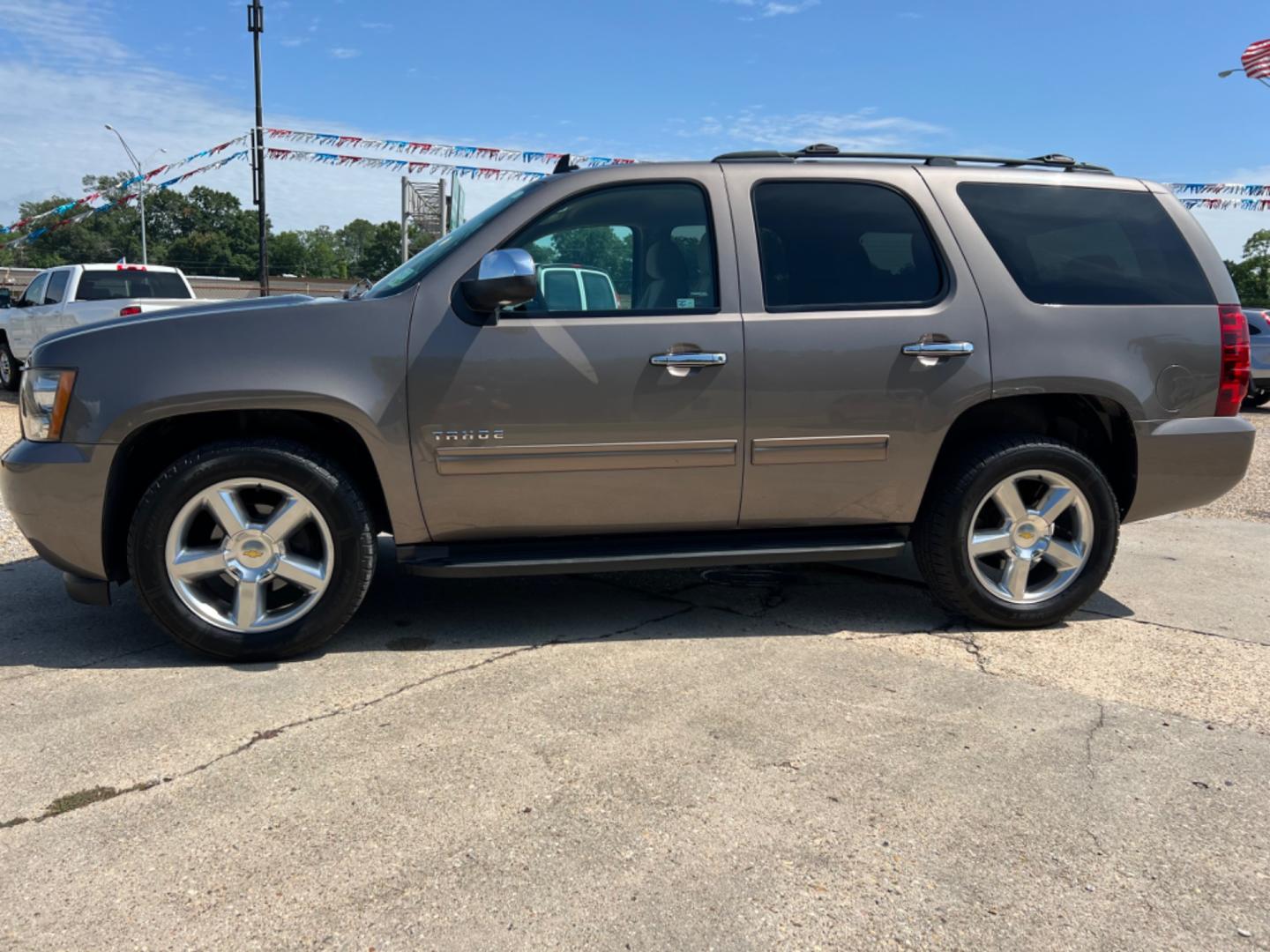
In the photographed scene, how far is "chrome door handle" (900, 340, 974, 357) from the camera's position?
12.1ft

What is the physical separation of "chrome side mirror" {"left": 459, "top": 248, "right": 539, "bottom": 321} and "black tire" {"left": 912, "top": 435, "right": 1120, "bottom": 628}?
1898mm

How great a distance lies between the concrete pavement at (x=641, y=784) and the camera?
205 centimetres

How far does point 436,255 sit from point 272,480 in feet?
3.51

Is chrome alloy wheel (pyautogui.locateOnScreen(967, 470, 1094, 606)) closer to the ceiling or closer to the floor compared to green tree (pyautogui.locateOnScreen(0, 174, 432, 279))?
closer to the floor

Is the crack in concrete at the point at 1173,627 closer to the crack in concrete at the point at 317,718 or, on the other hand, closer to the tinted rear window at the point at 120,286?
the crack in concrete at the point at 317,718

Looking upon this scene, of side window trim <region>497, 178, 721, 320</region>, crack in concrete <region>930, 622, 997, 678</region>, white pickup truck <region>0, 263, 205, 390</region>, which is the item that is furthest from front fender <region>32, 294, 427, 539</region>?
white pickup truck <region>0, 263, 205, 390</region>

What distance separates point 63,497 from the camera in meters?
3.34

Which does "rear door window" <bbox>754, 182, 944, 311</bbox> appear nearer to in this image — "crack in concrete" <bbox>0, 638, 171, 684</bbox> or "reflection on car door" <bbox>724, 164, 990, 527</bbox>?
"reflection on car door" <bbox>724, 164, 990, 527</bbox>

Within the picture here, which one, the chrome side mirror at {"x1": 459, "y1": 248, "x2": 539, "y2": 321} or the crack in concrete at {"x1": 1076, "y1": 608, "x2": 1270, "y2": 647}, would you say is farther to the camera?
the crack in concrete at {"x1": 1076, "y1": 608, "x2": 1270, "y2": 647}

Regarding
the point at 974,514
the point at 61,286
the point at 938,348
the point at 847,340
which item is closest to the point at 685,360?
the point at 847,340

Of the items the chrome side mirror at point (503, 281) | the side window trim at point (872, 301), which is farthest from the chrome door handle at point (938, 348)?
the chrome side mirror at point (503, 281)

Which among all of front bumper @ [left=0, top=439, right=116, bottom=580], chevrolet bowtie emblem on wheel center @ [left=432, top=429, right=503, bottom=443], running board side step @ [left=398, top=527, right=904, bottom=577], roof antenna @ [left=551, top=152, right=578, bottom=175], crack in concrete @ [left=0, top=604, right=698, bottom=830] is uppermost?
roof antenna @ [left=551, top=152, right=578, bottom=175]

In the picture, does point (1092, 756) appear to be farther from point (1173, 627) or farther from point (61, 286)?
point (61, 286)

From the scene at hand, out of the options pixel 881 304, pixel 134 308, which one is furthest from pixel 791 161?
pixel 134 308
